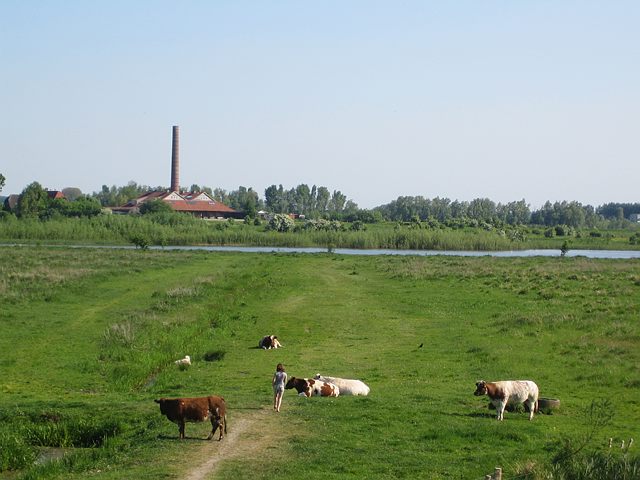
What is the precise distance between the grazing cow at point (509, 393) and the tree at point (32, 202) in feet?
420

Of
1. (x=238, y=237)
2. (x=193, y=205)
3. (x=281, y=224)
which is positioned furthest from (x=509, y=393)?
(x=193, y=205)

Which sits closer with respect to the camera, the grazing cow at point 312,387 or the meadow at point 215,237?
the grazing cow at point 312,387

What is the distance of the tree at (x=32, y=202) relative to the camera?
465 feet

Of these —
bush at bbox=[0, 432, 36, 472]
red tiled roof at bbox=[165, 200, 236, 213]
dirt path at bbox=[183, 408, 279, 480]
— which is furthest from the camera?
red tiled roof at bbox=[165, 200, 236, 213]

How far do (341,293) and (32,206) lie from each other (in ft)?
342

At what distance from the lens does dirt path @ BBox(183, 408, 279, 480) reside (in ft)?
52.9

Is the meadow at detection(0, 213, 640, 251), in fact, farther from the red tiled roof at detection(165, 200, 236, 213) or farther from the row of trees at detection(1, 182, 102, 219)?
the red tiled roof at detection(165, 200, 236, 213)

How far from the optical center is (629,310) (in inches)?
1575

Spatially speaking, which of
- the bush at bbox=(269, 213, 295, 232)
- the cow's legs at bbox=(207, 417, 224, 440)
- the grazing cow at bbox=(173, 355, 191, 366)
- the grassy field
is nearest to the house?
the bush at bbox=(269, 213, 295, 232)

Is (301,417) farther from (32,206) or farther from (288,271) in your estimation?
(32,206)

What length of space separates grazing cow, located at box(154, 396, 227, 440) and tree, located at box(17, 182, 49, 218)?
128 meters

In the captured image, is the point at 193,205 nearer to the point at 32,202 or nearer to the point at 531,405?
the point at 32,202

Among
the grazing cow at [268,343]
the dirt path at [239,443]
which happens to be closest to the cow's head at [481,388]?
the dirt path at [239,443]

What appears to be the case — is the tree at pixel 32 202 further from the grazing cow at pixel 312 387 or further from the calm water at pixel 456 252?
the grazing cow at pixel 312 387
